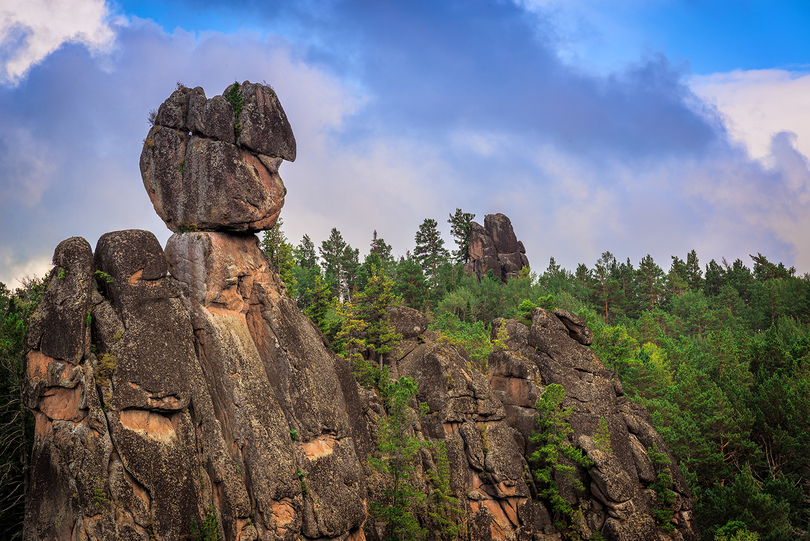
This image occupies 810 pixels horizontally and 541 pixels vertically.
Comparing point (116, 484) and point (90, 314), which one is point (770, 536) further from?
point (90, 314)

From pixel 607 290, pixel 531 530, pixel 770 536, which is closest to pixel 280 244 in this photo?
pixel 531 530

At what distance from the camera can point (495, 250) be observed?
332ft

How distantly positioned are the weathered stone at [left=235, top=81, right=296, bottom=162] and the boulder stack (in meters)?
0.05

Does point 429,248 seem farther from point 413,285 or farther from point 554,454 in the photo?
point 554,454

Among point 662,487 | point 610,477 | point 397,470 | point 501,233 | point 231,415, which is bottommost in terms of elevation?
point 662,487

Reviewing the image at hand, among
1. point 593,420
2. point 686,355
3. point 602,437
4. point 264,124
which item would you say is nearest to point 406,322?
point 593,420

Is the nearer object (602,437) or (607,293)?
(602,437)

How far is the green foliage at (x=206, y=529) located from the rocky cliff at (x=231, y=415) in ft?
0.25

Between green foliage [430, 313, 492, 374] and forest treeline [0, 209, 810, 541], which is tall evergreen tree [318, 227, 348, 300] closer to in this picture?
forest treeline [0, 209, 810, 541]

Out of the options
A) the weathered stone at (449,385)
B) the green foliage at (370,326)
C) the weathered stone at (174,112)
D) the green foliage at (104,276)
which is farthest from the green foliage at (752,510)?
the weathered stone at (174,112)

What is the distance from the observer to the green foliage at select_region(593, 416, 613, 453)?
132 feet

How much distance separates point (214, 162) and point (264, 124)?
144 inches

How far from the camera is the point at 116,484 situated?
68.2ft

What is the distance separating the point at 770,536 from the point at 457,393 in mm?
21763
